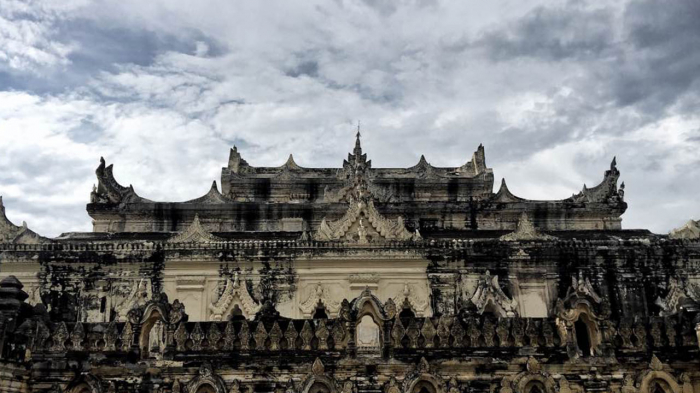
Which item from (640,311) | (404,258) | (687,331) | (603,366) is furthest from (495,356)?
(640,311)

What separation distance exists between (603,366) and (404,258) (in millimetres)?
11564

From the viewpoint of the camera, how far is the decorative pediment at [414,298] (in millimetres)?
24812

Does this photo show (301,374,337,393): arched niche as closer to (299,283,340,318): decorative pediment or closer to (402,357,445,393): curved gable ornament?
(402,357,445,393): curved gable ornament

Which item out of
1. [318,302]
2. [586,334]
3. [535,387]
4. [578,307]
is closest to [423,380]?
[535,387]

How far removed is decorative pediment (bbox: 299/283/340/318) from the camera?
24.6 meters

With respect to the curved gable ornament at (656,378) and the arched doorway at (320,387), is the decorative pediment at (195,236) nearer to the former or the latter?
the arched doorway at (320,387)

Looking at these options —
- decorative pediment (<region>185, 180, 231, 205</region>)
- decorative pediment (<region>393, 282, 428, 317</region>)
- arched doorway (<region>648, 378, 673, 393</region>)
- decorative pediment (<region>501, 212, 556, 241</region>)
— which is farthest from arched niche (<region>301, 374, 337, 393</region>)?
decorative pediment (<region>185, 180, 231, 205</region>)

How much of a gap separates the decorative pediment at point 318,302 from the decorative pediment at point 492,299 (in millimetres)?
4862

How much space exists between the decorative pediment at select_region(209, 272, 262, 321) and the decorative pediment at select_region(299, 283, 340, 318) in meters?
1.68

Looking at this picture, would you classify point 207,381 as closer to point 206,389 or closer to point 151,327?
point 206,389

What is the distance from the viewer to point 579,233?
29531mm

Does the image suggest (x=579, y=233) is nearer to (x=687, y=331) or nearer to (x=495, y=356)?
(x=687, y=331)

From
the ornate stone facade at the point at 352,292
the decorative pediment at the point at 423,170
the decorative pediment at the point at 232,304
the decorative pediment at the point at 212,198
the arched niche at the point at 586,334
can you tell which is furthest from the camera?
the decorative pediment at the point at 423,170

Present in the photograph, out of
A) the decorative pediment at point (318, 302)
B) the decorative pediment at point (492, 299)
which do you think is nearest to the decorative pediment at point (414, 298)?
the decorative pediment at point (492, 299)
